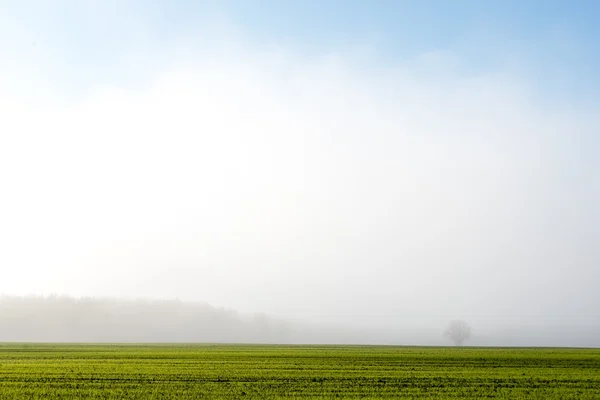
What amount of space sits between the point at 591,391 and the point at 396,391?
38.4 ft

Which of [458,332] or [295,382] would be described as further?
[458,332]

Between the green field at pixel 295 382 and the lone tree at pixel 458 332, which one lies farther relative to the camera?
the lone tree at pixel 458 332

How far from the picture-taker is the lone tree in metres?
149

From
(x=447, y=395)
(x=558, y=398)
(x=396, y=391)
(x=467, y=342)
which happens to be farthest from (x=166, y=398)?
(x=467, y=342)

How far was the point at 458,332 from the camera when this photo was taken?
14925 cm

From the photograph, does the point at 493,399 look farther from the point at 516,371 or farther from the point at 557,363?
the point at 557,363

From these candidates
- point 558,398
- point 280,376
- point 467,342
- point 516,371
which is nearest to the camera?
point 558,398

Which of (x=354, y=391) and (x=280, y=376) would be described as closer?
(x=354, y=391)

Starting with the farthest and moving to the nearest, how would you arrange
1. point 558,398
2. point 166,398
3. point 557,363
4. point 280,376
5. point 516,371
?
point 557,363 → point 516,371 → point 280,376 → point 558,398 → point 166,398

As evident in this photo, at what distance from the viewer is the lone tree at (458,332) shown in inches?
5856

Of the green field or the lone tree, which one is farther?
the lone tree

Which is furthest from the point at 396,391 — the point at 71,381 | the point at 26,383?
the point at 26,383

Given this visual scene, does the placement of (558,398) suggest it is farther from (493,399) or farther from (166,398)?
(166,398)

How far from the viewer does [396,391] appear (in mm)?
29297
